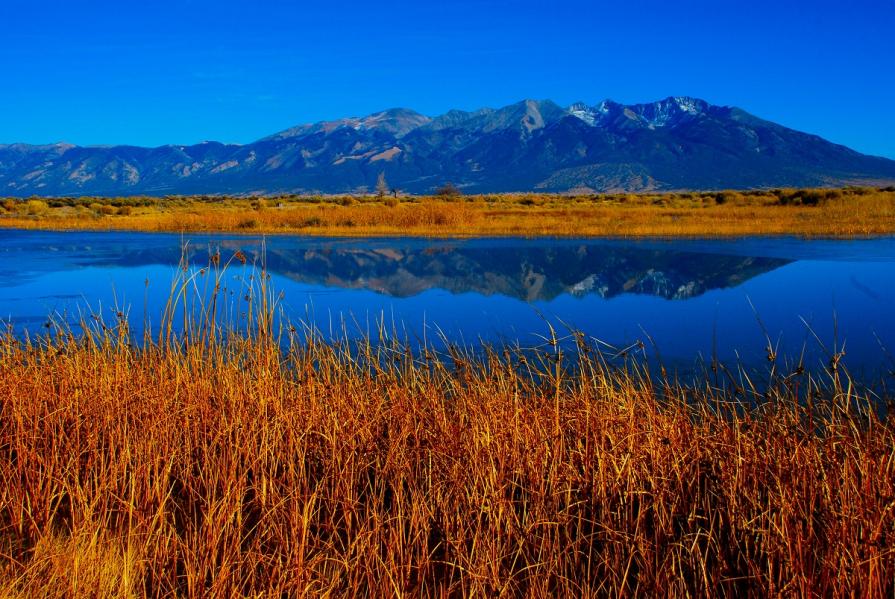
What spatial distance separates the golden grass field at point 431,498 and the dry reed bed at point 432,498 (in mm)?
17

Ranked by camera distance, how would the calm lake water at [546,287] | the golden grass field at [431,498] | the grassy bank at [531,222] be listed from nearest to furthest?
1. the golden grass field at [431,498]
2. the calm lake water at [546,287]
3. the grassy bank at [531,222]

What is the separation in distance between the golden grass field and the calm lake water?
3.48ft

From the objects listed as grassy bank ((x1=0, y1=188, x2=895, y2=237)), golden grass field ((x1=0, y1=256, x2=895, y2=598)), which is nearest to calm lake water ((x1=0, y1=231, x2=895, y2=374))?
golden grass field ((x1=0, y1=256, x2=895, y2=598))

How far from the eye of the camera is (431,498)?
3387mm

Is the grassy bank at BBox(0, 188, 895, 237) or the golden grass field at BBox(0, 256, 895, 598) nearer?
the golden grass field at BBox(0, 256, 895, 598)

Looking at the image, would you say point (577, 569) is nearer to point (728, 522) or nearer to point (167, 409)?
point (728, 522)

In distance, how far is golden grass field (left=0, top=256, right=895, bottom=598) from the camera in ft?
9.51

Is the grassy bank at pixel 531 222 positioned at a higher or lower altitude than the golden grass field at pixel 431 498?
higher

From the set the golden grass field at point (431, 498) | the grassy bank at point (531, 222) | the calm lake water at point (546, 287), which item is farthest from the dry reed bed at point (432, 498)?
the grassy bank at point (531, 222)

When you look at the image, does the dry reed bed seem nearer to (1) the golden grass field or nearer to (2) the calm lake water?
(1) the golden grass field

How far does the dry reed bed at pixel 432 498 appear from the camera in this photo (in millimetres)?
2902

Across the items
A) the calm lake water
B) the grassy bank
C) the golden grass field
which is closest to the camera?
the golden grass field

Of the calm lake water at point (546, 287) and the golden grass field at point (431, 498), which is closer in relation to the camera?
the golden grass field at point (431, 498)

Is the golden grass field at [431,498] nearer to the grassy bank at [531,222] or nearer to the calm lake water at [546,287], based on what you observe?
the calm lake water at [546,287]
